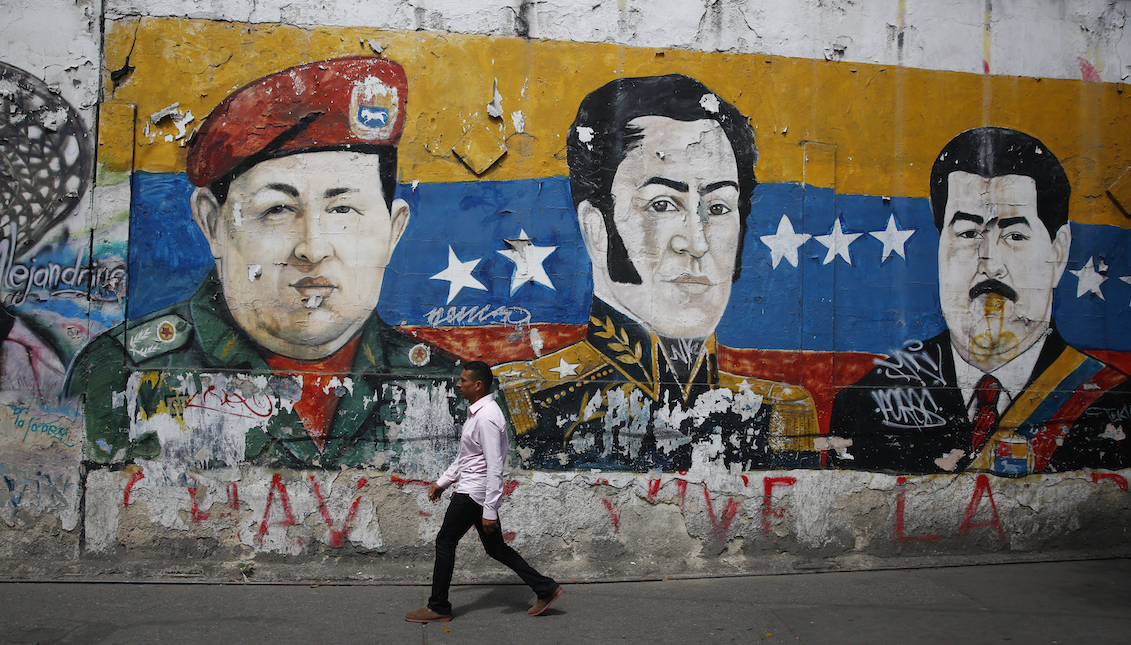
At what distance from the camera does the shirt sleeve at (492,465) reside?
13.6 ft

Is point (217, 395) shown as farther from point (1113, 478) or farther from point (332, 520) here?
point (1113, 478)

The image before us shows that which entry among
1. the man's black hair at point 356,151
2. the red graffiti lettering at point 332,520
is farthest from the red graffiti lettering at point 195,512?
the man's black hair at point 356,151

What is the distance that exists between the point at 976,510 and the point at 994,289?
1.74m

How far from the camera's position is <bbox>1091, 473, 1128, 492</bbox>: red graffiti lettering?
5879 mm

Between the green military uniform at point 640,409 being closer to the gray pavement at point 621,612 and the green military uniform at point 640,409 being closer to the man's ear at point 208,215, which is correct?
the gray pavement at point 621,612

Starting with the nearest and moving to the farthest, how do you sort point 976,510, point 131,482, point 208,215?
point 131,482
point 208,215
point 976,510

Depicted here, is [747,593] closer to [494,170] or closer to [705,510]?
[705,510]

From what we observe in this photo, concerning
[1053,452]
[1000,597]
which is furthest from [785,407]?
[1053,452]

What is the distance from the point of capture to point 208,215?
17.0 feet

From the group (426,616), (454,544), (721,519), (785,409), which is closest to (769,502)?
(721,519)

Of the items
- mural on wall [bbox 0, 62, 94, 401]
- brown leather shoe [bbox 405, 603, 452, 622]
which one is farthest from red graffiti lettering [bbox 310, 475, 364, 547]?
mural on wall [bbox 0, 62, 94, 401]

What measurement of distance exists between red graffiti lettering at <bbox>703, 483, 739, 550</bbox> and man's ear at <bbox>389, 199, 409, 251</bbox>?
2883mm

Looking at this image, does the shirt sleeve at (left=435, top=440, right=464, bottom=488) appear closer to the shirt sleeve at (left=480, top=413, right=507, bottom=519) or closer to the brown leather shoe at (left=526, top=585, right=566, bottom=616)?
the shirt sleeve at (left=480, top=413, right=507, bottom=519)

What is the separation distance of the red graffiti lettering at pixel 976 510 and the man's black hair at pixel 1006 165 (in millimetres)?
2022
